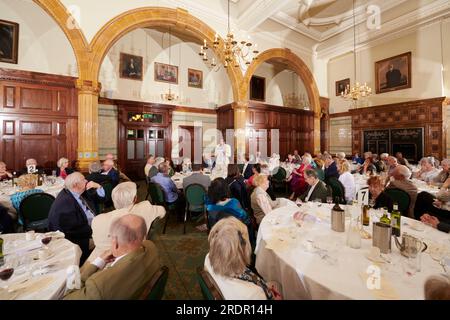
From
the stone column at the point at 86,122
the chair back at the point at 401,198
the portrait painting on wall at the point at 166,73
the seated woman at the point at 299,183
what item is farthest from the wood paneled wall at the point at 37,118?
the chair back at the point at 401,198

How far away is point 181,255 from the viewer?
3.23 meters

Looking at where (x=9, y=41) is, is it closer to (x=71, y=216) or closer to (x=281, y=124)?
(x=71, y=216)

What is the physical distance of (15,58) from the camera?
261 inches

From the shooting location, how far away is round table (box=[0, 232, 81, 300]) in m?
1.24

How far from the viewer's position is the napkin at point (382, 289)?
45.3 inches

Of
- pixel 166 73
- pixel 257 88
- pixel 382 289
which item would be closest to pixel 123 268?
pixel 382 289

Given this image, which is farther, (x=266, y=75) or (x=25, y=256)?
(x=266, y=75)

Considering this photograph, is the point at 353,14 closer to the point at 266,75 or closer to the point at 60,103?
the point at 266,75

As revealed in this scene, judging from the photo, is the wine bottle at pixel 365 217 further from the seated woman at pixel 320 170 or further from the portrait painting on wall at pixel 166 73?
the portrait painting on wall at pixel 166 73

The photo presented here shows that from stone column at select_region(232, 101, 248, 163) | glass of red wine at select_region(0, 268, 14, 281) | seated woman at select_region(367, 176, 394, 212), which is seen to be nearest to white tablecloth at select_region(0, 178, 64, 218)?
glass of red wine at select_region(0, 268, 14, 281)
